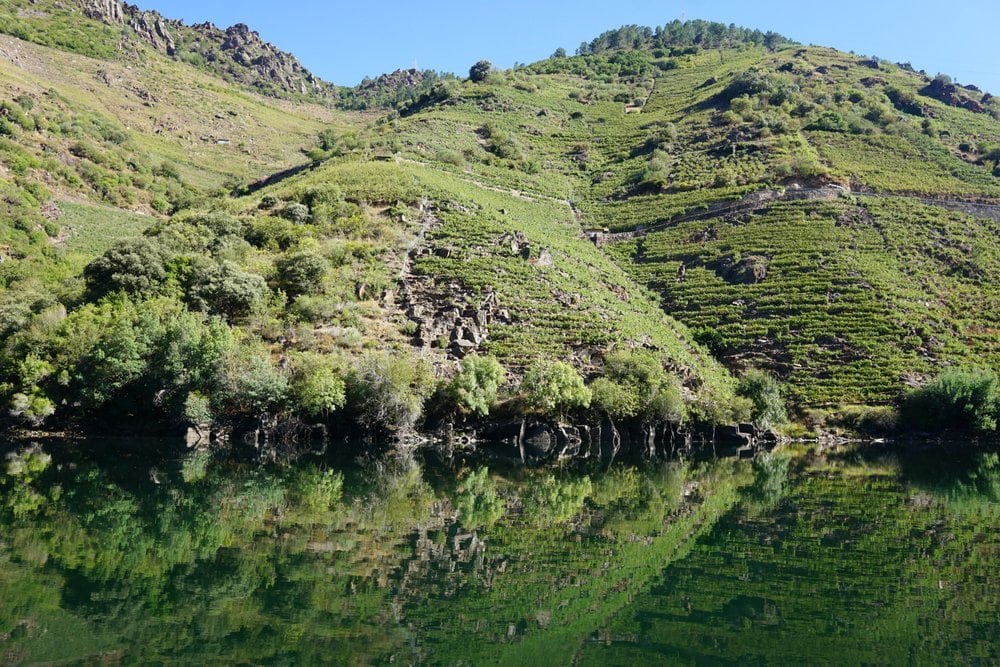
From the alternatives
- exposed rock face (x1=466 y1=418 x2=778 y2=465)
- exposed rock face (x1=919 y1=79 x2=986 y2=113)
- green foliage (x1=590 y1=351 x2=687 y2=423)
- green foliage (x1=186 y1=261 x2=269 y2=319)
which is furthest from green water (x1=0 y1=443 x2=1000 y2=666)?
exposed rock face (x1=919 y1=79 x2=986 y2=113)

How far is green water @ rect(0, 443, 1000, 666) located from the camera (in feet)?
45.4

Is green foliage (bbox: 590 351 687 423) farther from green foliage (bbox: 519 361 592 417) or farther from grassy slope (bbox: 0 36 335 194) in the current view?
grassy slope (bbox: 0 36 335 194)

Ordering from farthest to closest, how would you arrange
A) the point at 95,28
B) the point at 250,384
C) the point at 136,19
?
1. the point at 136,19
2. the point at 95,28
3. the point at 250,384

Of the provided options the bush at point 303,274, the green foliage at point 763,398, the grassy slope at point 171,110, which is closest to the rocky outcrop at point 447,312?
the bush at point 303,274

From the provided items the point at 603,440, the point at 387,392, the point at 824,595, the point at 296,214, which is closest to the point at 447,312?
the point at 387,392

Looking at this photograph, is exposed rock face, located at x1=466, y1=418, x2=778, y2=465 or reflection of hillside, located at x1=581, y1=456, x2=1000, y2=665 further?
exposed rock face, located at x1=466, y1=418, x2=778, y2=465

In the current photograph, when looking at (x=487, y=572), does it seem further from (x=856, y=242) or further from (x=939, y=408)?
(x=856, y=242)

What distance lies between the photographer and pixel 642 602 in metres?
16.8

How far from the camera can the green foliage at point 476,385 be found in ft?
175

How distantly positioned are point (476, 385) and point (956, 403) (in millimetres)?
37714

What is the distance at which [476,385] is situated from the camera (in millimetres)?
53656

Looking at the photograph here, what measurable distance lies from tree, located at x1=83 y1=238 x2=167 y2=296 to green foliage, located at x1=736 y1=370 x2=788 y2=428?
4979 cm

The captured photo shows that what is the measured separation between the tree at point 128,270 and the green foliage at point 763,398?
49.8m

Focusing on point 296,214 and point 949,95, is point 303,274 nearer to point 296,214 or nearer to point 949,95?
point 296,214
